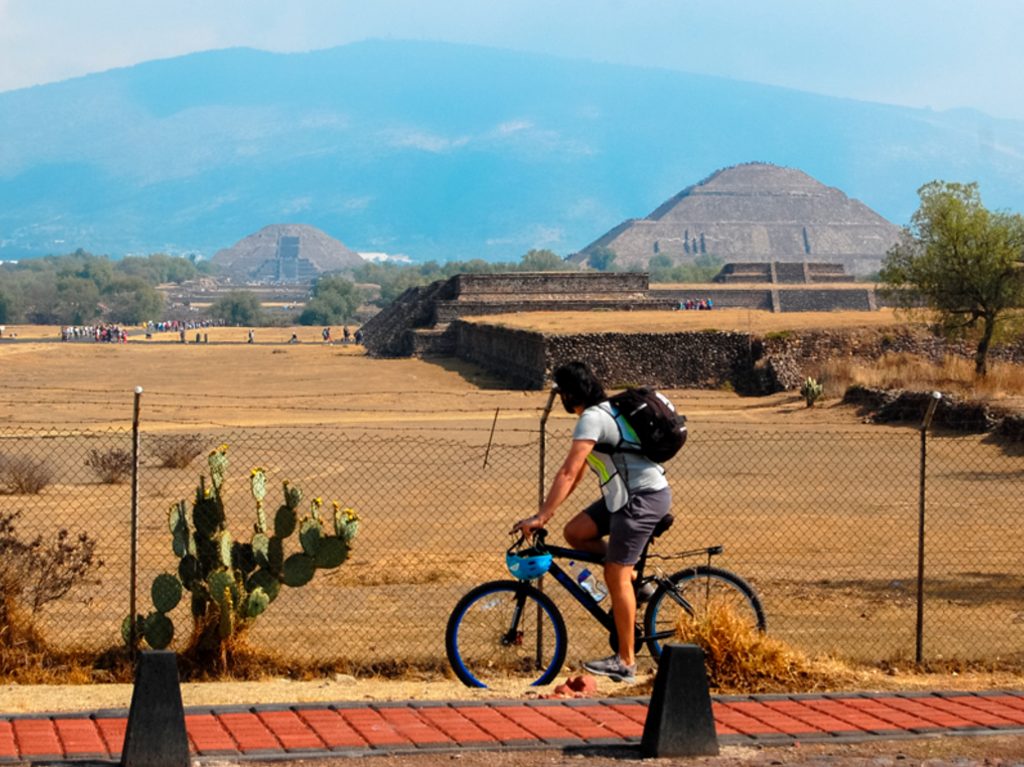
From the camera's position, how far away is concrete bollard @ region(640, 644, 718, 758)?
24.3 feet

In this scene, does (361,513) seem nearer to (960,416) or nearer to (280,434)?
(280,434)

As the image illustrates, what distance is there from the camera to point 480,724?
26.0 ft

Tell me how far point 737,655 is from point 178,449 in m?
15.2

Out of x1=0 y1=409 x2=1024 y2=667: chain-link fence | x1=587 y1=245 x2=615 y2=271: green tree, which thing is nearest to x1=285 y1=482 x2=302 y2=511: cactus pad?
x1=0 y1=409 x2=1024 y2=667: chain-link fence

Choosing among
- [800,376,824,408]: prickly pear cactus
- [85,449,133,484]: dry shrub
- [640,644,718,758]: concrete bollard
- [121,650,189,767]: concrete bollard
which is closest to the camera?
[121,650,189,767]: concrete bollard

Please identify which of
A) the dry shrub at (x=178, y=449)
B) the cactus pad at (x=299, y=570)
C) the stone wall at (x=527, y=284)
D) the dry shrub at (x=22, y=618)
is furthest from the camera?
the stone wall at (x=527, y=284)

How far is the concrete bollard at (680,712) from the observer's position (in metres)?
7.42

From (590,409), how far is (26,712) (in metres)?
3.07

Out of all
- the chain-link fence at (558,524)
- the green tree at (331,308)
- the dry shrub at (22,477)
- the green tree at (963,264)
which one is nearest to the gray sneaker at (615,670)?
the chain-link fence at (558,524)

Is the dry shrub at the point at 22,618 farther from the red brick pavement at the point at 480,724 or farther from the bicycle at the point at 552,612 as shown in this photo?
the bicycle at the point at 552,612

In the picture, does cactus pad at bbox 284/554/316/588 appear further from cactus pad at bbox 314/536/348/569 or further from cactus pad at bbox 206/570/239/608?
cactus pad at bbox 206/570/239/608

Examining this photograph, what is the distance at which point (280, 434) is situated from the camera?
25.1 meters

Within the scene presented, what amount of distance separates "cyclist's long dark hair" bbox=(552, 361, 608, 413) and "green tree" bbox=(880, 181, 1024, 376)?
25.4 metres

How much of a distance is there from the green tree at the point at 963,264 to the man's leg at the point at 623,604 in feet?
83.2
